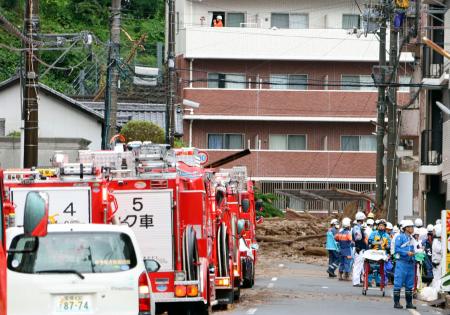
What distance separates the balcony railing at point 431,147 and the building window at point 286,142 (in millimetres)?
14017

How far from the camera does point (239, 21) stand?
63.6 m

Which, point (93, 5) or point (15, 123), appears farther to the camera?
point (93, 5)

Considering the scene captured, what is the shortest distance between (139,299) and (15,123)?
3291 centimetres

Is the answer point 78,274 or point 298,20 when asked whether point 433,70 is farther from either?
point 78,274

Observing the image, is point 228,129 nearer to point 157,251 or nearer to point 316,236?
point 316,236

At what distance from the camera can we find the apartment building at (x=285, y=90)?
2436 inches

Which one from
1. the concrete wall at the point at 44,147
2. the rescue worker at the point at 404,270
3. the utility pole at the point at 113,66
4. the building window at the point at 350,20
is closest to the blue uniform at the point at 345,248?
the utility pole at the point at 113,66

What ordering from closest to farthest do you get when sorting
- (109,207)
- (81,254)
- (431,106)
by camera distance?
1. (81,254)
2. (109,207)
3. (431,106)

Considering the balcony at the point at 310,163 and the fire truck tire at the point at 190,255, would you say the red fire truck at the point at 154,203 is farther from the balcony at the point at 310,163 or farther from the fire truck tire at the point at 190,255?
the balcony at the point at 310,163

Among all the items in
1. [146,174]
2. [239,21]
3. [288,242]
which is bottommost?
[288,242]

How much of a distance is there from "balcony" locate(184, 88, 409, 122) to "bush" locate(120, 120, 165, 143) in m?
16.7

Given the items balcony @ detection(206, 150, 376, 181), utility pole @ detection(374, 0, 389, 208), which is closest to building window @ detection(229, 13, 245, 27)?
balcony @ detection(206, 150, 376, 181)

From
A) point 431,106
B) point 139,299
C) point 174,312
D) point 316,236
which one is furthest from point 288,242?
point 139,299

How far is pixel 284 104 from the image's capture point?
205 ft
